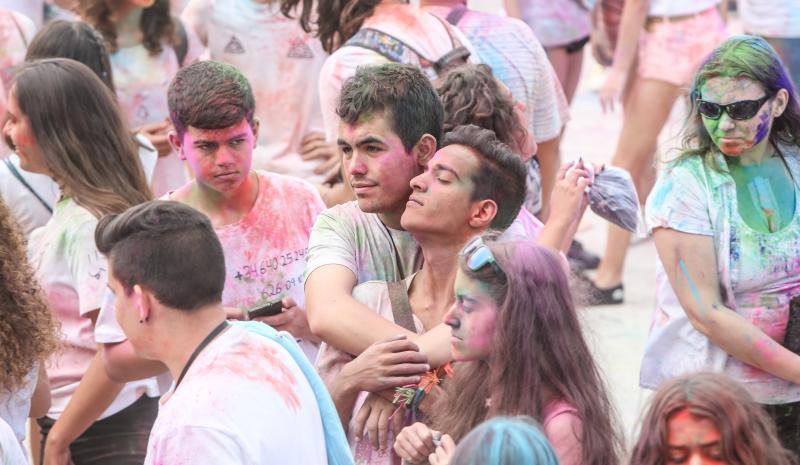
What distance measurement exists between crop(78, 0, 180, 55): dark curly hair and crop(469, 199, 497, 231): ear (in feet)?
9.31

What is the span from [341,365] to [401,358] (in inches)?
14.8

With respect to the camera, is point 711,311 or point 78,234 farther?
point 78,234

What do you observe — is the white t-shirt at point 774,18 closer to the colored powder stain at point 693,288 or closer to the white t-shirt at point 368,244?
the colored powder stain at point 693,288

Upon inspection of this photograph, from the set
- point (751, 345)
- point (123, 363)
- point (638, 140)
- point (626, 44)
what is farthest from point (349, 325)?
point (638, 140)

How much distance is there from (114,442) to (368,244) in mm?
1245

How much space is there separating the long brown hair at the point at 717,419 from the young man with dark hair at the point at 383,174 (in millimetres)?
972

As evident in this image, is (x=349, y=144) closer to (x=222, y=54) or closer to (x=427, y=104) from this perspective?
(x=427, y=104)

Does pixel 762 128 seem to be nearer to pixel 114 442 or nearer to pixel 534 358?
pixel 534 358

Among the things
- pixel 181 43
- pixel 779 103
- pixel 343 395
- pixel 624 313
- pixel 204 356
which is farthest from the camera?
pixel 624 313

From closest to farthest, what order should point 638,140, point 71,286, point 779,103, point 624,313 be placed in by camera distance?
point 779,103
point 71,286
point 638,140
point 624,313

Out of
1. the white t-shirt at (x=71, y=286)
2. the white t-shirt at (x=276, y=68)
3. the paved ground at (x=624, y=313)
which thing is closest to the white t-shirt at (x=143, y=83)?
the white t-shirt at (x=276, y=68)

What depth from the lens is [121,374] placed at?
4.25 meters

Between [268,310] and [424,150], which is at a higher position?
[424,150]

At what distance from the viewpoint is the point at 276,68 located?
6.16m
